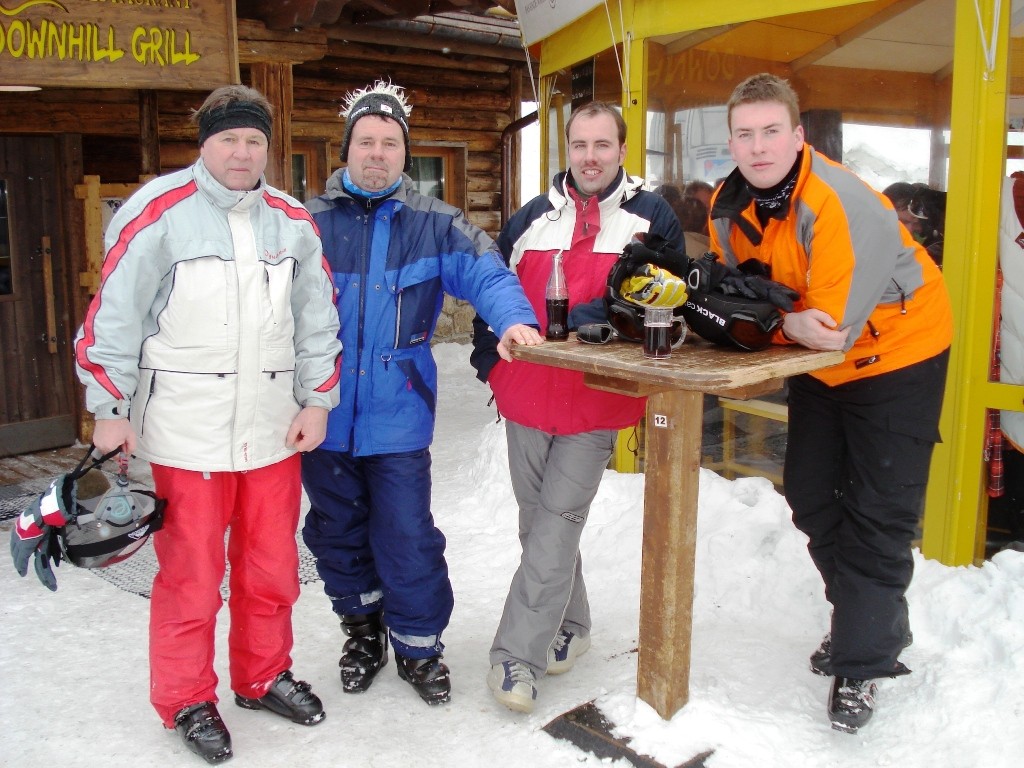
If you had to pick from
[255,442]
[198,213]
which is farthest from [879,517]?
[198,213]

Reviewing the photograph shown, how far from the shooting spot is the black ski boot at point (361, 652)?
3406 mm

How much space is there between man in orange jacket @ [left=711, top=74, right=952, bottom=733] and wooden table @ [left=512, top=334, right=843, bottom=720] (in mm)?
246

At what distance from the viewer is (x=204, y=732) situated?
2.95m

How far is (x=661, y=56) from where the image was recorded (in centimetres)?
505

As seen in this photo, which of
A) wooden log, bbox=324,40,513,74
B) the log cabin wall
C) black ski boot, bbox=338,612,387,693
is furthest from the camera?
wooden log, bbox=324,40,513,74

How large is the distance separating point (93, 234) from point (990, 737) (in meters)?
6.09

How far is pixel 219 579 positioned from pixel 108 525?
1.27ft

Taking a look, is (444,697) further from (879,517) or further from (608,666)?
(879,517)

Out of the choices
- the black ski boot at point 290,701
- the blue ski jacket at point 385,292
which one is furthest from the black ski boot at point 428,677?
the blue ski jacket at point 385,292

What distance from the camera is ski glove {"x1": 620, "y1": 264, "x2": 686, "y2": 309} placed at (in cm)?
272

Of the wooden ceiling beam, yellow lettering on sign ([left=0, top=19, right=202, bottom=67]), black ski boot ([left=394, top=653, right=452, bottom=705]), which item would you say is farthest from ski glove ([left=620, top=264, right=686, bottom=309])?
yellow lettering on sign ([left=0, top=19, right=202, bottom=67])

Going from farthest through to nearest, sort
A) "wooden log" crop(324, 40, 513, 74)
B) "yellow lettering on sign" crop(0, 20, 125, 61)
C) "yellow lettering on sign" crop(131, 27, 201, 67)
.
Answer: "wooden log" crop(324, 40, 513, 74) < "yellow lettering on sign" crop(131, 27, 201, 67) < "yellow lettering on sign" crop(0, 20, 125, 61)

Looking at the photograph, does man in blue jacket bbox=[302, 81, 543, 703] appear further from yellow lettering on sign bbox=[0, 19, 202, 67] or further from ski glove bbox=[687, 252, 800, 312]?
yellow lettering on sign bbox=[0, 19, 202, 67]

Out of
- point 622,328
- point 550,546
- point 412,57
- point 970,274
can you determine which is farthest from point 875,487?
point 412,57
